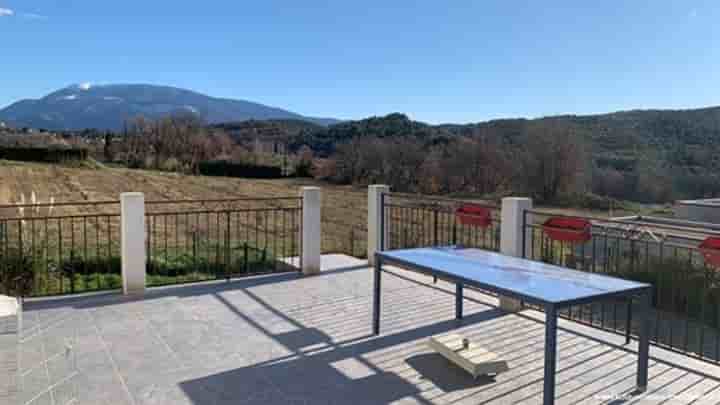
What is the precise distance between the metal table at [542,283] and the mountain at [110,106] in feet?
236

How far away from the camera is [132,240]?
5.03 metres

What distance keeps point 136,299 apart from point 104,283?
1.29 meters

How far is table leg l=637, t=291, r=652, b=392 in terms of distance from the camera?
114 inches

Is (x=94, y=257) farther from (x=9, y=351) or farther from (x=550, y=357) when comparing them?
(x=550, y=357)

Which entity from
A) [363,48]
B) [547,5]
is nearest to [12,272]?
[547,5]

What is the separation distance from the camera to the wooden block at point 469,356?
319 centimetres

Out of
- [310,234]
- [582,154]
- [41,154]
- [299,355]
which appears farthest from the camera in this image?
[41,154]

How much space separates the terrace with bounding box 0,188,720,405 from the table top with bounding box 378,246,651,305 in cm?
62

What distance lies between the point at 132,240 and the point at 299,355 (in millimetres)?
2326

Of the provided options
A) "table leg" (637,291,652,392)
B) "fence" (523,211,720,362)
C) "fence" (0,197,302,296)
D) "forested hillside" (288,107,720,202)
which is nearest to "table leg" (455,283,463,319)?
"fence" (523,211,720,362)

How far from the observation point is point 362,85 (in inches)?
853

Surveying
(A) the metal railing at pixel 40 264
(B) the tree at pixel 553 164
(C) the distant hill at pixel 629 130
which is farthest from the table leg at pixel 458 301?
(C) the distant hill at pixel 629 130

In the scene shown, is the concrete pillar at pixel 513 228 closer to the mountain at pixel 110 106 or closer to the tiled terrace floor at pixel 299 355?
the tiled terrace floor at pixel 299 355

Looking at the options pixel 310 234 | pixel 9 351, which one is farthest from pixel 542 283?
pixel 310 234
